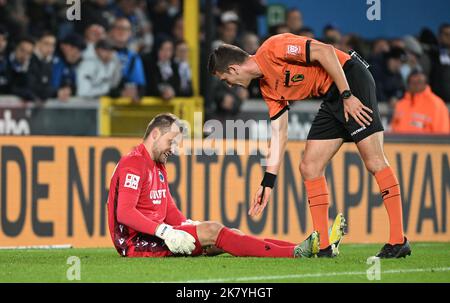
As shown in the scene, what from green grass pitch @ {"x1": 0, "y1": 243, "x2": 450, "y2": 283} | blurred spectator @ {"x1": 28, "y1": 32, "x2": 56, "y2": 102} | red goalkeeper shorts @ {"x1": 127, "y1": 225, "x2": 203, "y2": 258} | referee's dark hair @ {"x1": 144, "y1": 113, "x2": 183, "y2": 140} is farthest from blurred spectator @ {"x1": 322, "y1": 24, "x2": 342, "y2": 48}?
red goalkeeper shorts @ {"x1": 127, "y1": 225, "x2": 203, "y2": 258}

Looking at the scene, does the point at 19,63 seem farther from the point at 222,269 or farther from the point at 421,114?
the point at 222,269

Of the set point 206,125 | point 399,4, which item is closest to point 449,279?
point 206,125

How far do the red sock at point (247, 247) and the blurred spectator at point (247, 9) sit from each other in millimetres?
8779

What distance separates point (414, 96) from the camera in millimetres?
15859

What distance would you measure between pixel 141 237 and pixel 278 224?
4465mm

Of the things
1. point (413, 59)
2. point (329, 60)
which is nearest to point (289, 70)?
point (329, 60)

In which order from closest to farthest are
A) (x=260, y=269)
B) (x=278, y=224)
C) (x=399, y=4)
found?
1. (x=260, y=269)
2. (x=278, y=224)
3. (x=399, y=4)

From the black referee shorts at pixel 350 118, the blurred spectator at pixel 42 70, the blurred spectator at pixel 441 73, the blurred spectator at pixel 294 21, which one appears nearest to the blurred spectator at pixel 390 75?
the blurred spectator at pixel 441 73

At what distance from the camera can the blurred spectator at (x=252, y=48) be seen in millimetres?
15916

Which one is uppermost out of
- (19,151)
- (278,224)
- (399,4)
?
(399,4)

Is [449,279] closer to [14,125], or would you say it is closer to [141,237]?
[141,237]

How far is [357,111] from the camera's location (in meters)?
8.77

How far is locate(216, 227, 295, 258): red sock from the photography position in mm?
8961

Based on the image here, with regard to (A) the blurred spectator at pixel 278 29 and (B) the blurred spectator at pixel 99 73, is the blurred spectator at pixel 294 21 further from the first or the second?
(B) the blurred spectator at pixel 99 73
